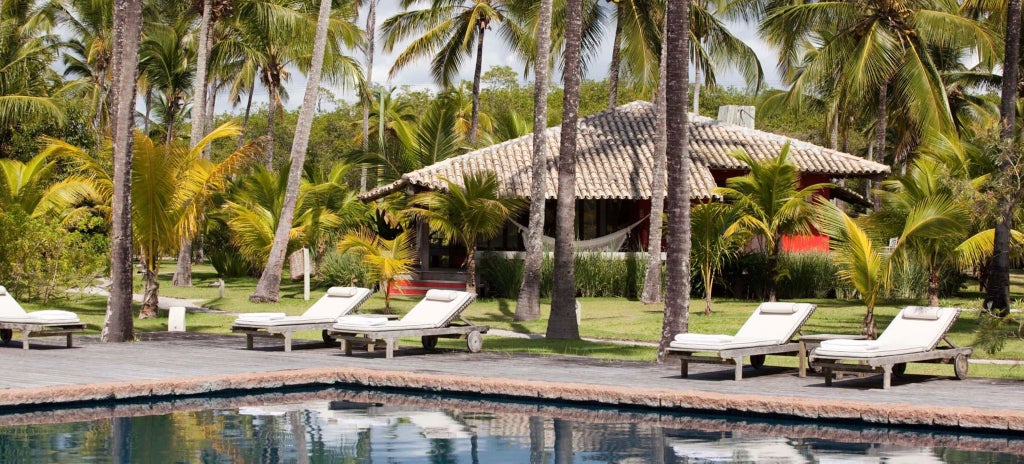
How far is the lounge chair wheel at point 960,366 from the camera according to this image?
40.3 feet

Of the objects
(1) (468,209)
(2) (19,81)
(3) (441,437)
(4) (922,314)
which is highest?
(2) (19,81)

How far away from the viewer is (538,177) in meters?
22.6

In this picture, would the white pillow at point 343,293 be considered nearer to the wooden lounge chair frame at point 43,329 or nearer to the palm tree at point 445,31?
the wooden lounge chair frame at point 43,329

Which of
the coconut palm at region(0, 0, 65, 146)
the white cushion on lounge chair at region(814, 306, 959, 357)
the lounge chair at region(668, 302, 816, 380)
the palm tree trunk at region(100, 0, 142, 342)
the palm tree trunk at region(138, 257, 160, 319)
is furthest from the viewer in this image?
the coconut palm at region(0, 0, 65, 146)

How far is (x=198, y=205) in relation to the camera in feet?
64.1

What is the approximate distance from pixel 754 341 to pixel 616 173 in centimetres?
1686

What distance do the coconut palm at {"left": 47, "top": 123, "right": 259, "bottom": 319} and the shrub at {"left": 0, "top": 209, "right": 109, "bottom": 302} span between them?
297 centimetres

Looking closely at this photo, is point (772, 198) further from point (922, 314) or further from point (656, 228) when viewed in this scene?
point (922, 314)

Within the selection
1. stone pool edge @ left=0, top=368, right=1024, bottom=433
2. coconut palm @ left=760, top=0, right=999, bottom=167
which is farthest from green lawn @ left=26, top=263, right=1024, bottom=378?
coconut palm @ left=760, top=0, right=999, bottom=167

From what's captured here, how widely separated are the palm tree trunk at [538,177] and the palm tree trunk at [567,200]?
108 inches

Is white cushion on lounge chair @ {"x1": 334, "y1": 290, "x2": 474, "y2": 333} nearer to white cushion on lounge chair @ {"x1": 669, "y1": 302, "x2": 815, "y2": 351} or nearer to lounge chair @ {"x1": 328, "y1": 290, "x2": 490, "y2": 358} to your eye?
lounge chair @ {"x1": 328, "y1": 290, "x2": 490, "y2": 358}

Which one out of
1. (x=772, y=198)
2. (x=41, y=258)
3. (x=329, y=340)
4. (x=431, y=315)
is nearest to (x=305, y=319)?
(x=329, y=340)

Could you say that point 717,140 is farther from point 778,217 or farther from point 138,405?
point 138,405

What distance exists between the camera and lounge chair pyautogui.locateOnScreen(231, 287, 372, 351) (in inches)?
597
